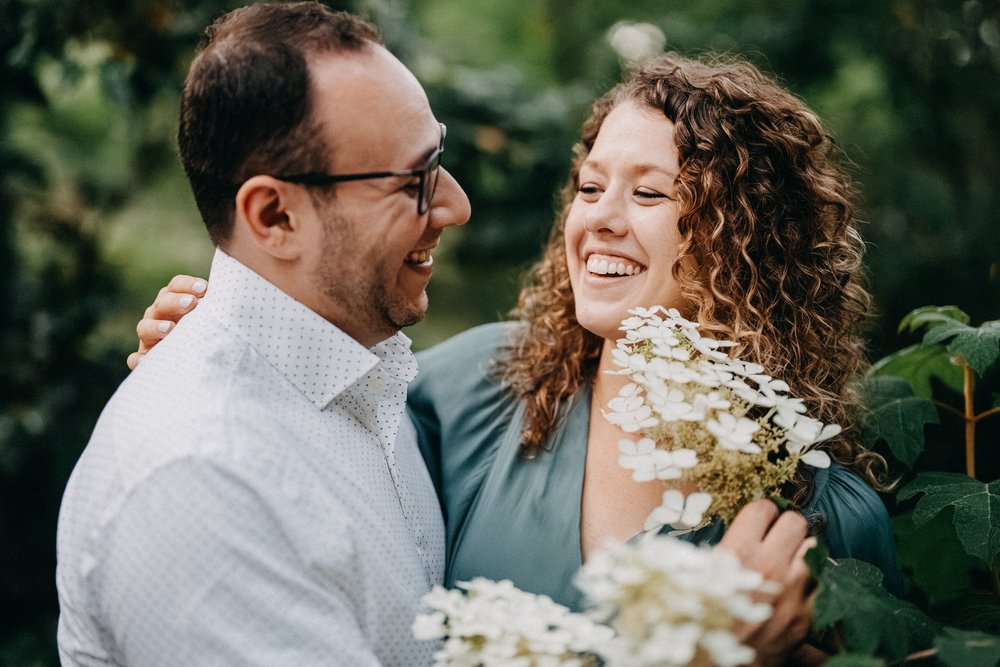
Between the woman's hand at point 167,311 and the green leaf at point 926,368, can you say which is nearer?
the woman's hand at point 167,311

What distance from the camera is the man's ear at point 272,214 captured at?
1.55 metres

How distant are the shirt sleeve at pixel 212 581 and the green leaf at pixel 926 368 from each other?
1.47m

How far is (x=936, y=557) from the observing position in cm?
203

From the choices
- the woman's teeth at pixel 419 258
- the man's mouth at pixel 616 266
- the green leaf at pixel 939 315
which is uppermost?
the woman's teeth at pixel 419 258

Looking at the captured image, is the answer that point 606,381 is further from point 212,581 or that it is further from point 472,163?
point 472,163

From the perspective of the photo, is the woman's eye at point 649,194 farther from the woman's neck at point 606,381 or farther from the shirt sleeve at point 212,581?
the shirt sleeve at point 212,581

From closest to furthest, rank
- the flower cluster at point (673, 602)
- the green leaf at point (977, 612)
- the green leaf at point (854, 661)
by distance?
the flower cluster at point (673, 602)
the green leaf at point (854, 661)
the green leaf at point (977, 612)

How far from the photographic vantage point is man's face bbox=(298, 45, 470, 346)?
1558 mm

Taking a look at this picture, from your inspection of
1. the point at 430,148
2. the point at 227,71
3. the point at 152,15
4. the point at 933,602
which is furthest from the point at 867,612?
the point at 152,15

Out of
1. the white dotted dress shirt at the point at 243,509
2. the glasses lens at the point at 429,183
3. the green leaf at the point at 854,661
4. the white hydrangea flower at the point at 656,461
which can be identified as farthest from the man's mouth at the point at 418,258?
the green leaf at the point at 854,661

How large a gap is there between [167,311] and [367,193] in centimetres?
57

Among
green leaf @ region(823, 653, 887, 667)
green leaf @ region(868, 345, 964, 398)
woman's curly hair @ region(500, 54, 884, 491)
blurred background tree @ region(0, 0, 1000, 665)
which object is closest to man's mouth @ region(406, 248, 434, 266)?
woman's curly hair @ region(500, 54, 884, 491)

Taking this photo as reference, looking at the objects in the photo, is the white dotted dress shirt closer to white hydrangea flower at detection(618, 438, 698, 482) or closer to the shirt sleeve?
the shirt sleeve

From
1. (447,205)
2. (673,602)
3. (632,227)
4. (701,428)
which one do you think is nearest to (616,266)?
(632,227)
